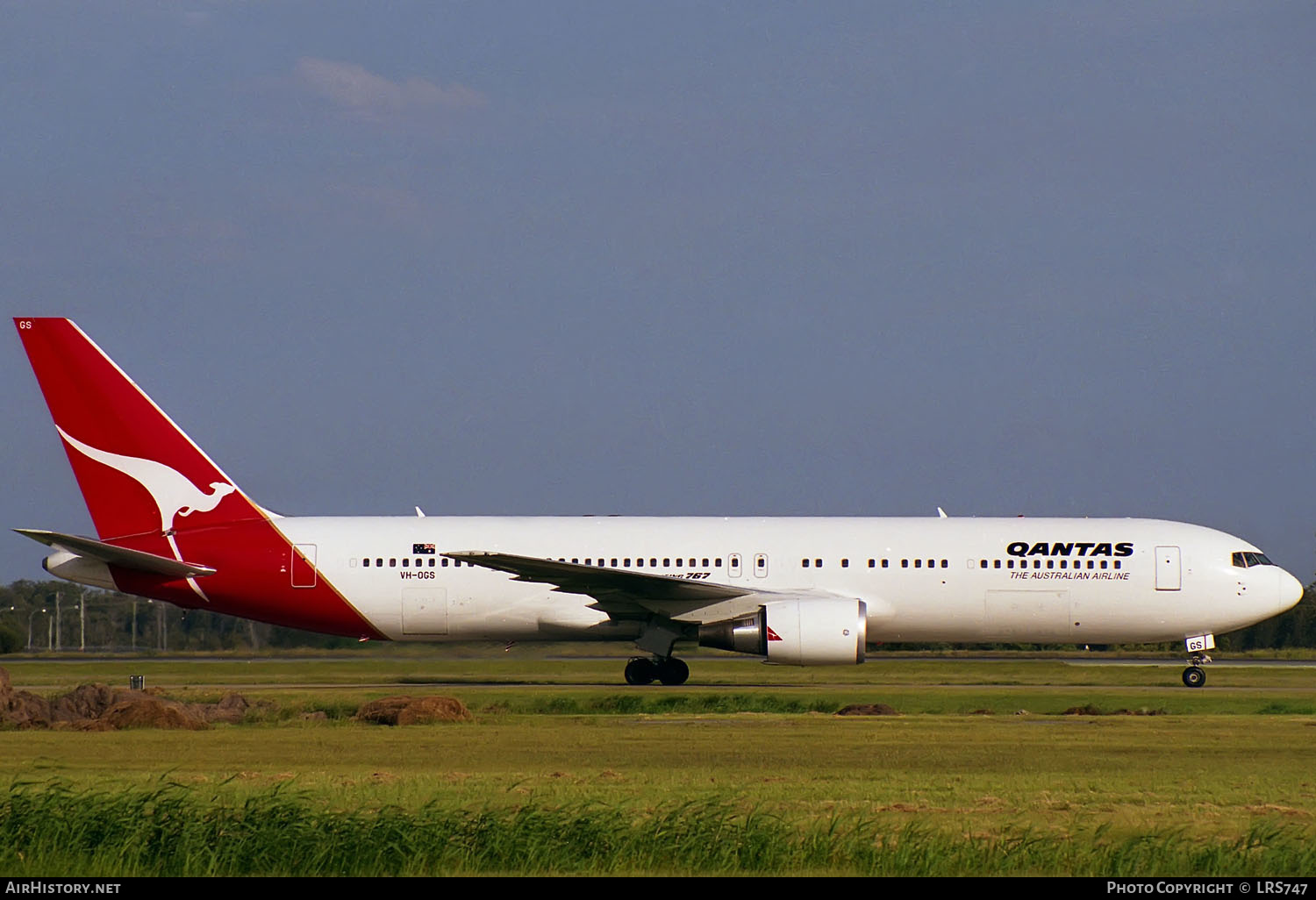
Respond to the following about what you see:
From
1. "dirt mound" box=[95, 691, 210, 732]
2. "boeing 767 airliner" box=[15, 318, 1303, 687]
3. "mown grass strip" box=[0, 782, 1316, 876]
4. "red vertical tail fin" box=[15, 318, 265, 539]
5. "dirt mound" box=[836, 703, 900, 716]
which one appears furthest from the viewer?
"red vertical tail fin" box=[15, 318, 265, 539]

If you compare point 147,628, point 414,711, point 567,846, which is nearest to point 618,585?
point 414,711

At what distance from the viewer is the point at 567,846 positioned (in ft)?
33.1

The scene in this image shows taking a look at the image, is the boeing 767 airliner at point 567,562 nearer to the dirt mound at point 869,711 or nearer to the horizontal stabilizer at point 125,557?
the horizontal stabilizer at point 125,557

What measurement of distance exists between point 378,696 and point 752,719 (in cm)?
739

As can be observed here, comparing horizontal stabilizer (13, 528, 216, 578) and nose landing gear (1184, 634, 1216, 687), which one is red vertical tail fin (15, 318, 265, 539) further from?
nose landing gear (1184, 634, 1216, 687)

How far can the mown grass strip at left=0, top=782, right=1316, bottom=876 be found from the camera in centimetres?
968

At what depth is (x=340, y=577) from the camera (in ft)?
94.3

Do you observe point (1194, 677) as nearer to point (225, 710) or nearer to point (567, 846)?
point (225, 710)

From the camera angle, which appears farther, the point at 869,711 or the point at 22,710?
the point at 869,711

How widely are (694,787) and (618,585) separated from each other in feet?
45.9

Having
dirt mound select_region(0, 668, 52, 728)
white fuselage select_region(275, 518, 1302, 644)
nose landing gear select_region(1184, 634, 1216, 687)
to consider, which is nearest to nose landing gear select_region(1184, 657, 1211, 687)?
nose landing gear select_region(1184, 634, 1216, 687)

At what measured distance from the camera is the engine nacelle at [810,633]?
26.3m

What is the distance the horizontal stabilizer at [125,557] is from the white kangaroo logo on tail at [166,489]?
0.98 meters

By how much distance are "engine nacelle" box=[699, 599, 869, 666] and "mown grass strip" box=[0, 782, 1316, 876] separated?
50.4 ft
